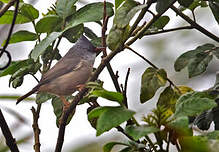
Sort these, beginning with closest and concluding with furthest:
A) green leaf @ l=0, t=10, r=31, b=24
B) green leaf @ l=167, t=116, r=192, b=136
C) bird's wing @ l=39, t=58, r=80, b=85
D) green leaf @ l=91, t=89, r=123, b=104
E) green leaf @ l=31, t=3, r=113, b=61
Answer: green leaf @ l=167, t=116, r=192, b=136
green leaf @ l=91, t=89, r=123, b=104
green leaf @ l=31, t=3, r=113, b=61
green leaf @ l=0, t=10, r=31, b=24
bird's wing @ l=39, t=58, r=80, b=85

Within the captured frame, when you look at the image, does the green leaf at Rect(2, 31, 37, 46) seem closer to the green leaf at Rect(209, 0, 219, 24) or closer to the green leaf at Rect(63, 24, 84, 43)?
the green leaf at Rect(63, 24, 84, 43)

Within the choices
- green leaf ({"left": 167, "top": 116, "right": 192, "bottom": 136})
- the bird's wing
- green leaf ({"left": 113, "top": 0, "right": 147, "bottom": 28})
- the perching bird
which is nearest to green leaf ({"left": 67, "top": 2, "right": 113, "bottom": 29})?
green leaf ({"left": 113, "top": 0, "right": 147, "bottom": 28})

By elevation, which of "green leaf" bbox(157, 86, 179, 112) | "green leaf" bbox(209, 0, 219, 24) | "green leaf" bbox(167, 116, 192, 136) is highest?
"green leaf" bbox(209, 0, 219, 24)

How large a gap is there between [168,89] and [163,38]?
2.96ft

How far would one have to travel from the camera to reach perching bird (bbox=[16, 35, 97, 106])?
227cm

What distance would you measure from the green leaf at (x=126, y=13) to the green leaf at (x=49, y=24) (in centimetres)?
28

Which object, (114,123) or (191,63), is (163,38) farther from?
(114,123)

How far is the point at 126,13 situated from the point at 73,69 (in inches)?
55.5

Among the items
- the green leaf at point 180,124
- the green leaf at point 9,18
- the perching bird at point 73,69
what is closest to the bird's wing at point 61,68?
the perching bird at point 73,69

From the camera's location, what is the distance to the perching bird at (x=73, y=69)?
2266 mm

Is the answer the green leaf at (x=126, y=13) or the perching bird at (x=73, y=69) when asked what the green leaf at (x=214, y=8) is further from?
the perching bird at (x=73, y=69)

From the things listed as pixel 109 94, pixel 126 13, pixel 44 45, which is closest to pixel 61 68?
pixel 44 45

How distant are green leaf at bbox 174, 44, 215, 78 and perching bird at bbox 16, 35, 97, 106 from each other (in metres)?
0.94

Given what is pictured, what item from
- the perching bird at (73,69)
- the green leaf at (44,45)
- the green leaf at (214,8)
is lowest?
the perching bird at (73,69)
